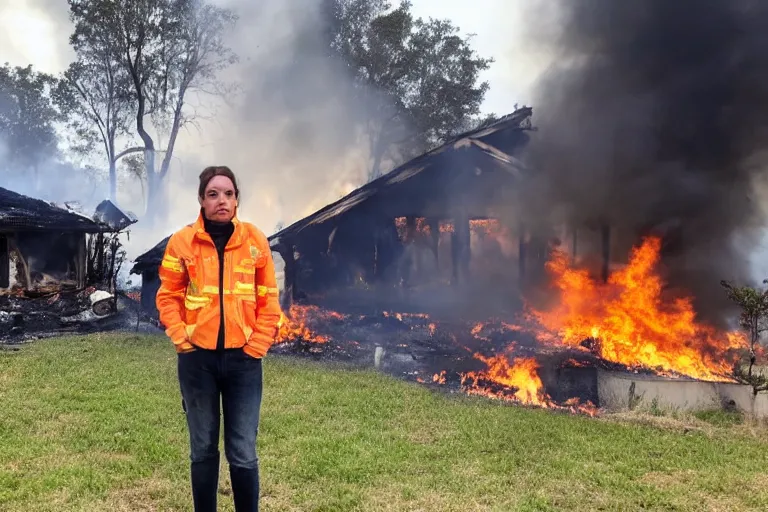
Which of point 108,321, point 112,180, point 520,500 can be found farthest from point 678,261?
point 112,180

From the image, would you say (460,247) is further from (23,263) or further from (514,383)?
(23,263)

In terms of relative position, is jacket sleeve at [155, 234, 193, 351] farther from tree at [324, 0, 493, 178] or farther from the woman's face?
tree at [324, 0, 493, 178]

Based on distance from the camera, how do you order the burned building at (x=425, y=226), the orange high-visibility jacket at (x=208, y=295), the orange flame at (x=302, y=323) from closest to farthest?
1. the orange high-visibility jacket at (x=208, y=295)
2. the orange flame at (x=302, y=323)
3. the burned building at (x=425, y=226)

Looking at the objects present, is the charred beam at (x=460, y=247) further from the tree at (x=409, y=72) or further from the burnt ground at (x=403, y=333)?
the tree at (x=409, y=72)

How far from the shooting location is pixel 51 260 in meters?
19.0

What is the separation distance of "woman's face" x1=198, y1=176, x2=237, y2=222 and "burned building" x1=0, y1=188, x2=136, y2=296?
16638 millimetres

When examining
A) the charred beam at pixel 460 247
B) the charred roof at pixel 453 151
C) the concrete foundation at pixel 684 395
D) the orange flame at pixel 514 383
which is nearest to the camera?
the concrete foundation at pixel 684 395

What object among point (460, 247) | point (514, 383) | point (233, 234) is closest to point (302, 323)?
point (460, 247)

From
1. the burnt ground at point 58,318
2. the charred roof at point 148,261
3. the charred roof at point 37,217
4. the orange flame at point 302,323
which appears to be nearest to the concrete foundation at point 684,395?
the orange flame at point 302,323

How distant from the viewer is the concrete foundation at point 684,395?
Result: 767 centimetres

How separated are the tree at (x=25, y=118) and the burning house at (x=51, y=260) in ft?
93.7

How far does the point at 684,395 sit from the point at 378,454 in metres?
4.87

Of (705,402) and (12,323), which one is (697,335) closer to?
(705,402)

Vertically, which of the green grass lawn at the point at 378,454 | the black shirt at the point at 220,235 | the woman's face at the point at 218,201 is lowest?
the green grass lawn at the point at 378,454
